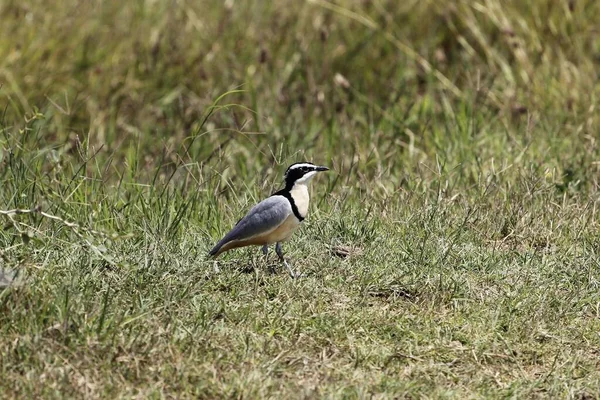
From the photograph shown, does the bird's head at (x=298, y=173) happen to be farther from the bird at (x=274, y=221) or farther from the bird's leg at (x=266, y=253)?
the bird's leg at (x=266, y=253)

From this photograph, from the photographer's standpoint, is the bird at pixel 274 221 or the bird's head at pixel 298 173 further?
the bird's head at pixel 298 173

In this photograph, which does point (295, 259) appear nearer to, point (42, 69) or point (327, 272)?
point (327, 272)

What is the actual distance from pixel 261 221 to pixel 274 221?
58 millimetres

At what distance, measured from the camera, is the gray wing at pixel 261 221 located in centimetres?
473

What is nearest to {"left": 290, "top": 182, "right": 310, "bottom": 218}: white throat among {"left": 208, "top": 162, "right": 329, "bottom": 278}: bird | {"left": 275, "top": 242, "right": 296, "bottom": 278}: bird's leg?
{"left": 208, "top": 162, "right": 329, "bottom": 278}: bird

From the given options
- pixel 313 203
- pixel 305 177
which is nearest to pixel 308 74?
pixel 313 203

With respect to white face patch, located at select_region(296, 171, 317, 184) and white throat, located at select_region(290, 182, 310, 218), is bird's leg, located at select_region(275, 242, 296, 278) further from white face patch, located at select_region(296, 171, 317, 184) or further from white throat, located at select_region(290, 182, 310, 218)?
white face patch, located at select_region(296, 171, 317, 184)

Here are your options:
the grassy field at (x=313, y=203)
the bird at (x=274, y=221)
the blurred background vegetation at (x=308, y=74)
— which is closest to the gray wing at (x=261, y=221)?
the bird at (x=274, y=221)

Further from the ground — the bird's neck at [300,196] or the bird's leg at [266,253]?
the bird's neck at [300,196]

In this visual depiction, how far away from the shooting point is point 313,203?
602 centimetres

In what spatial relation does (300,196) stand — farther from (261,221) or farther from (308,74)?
(308,74)

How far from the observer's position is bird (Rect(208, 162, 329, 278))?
4.74 meters

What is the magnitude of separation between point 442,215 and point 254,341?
1687mm

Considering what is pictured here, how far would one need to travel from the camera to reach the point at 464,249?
5.30 meters
